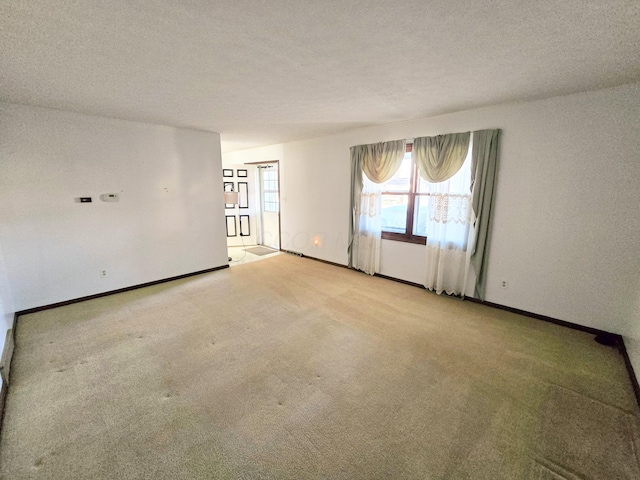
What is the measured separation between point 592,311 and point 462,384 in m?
1.90

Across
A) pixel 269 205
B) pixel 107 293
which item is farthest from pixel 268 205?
pixel 107 293

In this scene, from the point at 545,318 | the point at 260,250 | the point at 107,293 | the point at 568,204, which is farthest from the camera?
the point at 260,250

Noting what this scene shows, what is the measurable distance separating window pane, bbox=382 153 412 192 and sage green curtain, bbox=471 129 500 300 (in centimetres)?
94

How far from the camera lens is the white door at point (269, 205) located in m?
6.44

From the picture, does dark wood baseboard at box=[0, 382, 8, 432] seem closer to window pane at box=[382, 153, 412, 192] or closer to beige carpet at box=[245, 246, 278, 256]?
beige carpet at box=[245, 246, 278, 256]

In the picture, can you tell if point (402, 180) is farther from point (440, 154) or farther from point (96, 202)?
point (96, 202)

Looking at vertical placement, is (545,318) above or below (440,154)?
below

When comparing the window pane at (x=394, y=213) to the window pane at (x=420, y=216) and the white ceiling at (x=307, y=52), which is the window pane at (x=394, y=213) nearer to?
the window pane at (x=420, y=216)

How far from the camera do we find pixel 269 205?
265 inches

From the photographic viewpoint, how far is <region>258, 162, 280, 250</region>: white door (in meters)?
6.44

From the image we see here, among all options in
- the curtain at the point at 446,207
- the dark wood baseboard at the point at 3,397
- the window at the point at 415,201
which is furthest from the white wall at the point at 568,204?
the dark wood baseboard at the point at 3,397

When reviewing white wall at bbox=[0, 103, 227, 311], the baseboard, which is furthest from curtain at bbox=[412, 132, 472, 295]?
white wall at bbox=[0, 103, 227, 311]

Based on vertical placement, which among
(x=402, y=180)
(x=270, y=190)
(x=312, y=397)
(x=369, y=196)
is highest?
(x=402, y=180)

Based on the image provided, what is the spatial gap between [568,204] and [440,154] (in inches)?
57.6
